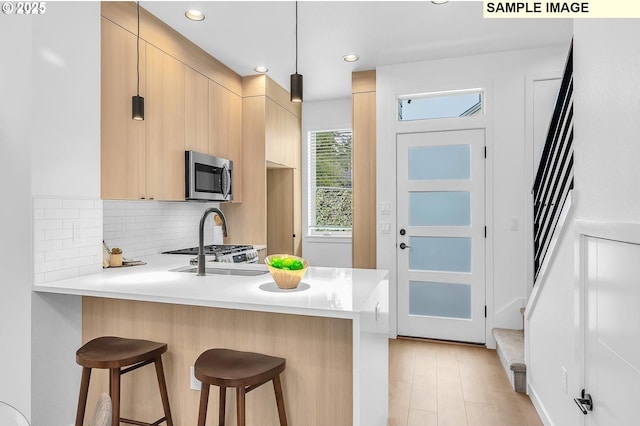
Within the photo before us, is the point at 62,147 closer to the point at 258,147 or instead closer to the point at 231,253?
the point at 231,253

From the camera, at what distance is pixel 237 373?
160 cm

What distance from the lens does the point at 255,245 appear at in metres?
4.29

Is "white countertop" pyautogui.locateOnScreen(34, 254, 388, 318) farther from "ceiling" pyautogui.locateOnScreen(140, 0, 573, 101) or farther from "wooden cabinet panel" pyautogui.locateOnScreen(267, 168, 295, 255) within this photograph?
"wooden cabinet panel" pyautogui.locateOnScreen(267, 168, 295, 255)

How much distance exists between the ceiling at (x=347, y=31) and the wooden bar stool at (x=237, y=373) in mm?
2369

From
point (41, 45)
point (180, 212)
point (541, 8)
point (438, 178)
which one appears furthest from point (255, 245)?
point (541, 8)

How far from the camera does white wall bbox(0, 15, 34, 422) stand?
1.90 metres

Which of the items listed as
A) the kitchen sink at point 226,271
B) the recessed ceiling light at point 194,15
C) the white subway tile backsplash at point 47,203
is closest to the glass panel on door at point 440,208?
the kitchen sink at point 226,271

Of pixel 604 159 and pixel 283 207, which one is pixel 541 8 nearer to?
pixel 604 159

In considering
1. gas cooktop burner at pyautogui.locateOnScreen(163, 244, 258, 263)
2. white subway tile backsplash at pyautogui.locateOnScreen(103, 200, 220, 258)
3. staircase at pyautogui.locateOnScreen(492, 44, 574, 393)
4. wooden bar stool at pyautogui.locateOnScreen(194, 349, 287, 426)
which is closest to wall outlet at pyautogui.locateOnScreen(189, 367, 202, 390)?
wooden bar stool at pyautogui.locateOnScreen(194, 349, 287, 426)

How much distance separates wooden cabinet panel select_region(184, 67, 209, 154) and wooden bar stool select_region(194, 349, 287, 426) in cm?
222

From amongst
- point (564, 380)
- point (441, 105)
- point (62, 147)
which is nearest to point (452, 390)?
point (564, 380)

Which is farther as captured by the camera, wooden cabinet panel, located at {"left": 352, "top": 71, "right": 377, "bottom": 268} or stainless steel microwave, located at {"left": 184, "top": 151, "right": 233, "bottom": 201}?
wooden cabinet panel, located at {"left": 352, "top": 71, "right": 377, "bottom": 268}

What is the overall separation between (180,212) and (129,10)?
6.06 ft

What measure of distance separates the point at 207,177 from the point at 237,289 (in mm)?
2014
